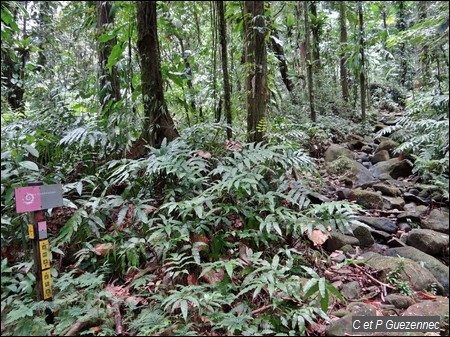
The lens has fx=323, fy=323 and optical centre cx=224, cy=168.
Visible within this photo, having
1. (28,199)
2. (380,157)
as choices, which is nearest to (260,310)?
(28,199)

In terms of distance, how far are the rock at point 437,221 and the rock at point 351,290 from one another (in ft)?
6.21

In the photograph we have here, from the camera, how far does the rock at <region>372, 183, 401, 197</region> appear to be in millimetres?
5449

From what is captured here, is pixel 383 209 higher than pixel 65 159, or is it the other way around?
pixel 65 159

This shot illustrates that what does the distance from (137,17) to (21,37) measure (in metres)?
3.46

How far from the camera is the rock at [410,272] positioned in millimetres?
3258

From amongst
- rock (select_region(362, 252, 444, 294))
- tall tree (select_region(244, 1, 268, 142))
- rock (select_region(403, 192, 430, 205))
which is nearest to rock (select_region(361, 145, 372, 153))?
rock (select_region(403, 192, 430, 205))

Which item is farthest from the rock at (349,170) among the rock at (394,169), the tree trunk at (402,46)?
the tree trunk at (402,46)

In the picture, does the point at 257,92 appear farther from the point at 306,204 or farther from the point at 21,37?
the point at 21,37

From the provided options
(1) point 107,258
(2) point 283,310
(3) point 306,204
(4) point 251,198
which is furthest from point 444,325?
(1) point 107,258

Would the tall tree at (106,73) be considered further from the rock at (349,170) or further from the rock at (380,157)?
the rock at (380,157)

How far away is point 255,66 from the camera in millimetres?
4551

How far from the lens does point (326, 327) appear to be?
2576 mm

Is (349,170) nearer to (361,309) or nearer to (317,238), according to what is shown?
(317,238)

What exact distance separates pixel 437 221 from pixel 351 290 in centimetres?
214
